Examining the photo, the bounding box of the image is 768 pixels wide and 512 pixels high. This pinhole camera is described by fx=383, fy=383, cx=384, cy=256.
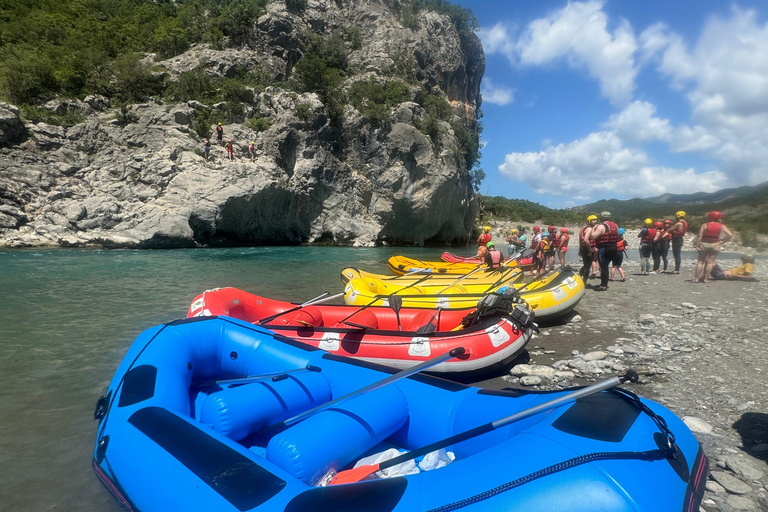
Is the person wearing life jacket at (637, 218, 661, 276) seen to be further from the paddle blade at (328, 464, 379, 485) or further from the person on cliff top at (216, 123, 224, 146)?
the person on cliff top at (216, 123, 224, 146)

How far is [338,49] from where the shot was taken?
101 ft

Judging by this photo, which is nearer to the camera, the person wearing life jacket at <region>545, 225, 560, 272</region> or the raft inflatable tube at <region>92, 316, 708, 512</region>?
the raft inflatable tube at <region>92, 316, 708, 512</region>

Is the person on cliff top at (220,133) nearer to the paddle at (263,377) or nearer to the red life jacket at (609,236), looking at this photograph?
the red life jacket at (609,236)

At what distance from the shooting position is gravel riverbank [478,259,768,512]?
2.33 metres

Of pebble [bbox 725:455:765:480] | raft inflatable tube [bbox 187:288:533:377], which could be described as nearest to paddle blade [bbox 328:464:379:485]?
raft inflatable tube [bbox 187:288:533:377]

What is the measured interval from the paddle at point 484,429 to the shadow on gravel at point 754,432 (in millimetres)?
1259

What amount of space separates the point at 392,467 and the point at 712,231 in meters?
9.02

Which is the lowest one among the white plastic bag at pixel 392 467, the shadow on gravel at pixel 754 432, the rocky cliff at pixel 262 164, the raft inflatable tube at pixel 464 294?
the white plastic bag at pixel 392 467

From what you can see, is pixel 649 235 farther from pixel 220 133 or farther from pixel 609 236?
pixel 220 133

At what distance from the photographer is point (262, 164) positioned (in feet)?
72.3

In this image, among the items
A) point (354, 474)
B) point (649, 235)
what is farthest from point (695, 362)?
point (649, 235)

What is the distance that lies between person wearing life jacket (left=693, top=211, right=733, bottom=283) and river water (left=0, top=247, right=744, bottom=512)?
837 cm

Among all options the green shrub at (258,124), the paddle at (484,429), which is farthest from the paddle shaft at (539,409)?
the green shrub at (258,124)

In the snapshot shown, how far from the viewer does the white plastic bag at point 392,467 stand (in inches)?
94.0
